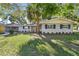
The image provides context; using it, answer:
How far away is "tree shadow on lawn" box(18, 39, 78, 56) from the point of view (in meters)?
2.10

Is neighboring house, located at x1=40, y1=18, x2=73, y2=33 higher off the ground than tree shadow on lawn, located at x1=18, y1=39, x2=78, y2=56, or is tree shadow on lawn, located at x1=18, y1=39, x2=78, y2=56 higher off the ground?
neighboring house, located at x1=40, y1=18, x2=73, y2=33

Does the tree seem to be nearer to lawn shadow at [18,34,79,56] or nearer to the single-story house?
the single-story house

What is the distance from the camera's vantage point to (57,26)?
2.13 metres

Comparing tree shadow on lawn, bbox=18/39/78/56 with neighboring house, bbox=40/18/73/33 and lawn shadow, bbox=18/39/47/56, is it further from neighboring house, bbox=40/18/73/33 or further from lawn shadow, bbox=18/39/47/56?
neighboring house, bbox=40/18/73/33

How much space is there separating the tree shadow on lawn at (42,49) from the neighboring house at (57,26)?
0.15 m

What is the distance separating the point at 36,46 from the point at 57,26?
0.33 m

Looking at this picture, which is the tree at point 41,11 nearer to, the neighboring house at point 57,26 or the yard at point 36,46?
the neighboring house at point 57,26

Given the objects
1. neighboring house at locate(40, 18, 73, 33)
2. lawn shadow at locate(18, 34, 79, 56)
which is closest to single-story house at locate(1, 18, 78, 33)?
neighboring house at locate(40, 18, 73, 33)

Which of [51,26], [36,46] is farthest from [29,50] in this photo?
[51,26]

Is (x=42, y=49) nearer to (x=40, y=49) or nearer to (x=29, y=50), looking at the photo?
(x=40, y=49)

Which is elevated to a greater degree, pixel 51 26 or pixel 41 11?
pixel 41 11

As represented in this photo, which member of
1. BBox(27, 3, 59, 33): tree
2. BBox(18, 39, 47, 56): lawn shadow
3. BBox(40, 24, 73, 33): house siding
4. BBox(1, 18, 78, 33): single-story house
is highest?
BBox(27, 3, 59, 33): tree

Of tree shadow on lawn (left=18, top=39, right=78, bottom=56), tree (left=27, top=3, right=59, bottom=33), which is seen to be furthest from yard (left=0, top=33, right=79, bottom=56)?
tree (left=27, top=3, right=59, bottom=33)

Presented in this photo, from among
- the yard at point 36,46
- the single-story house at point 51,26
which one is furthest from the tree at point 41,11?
the yard at point 36,46
